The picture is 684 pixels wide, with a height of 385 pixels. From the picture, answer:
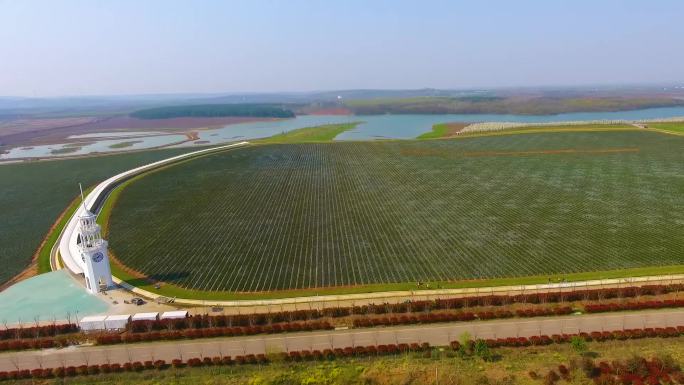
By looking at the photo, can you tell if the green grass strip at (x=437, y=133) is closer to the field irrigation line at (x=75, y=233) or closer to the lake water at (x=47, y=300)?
the field irrigation line at (x=75, y=233)

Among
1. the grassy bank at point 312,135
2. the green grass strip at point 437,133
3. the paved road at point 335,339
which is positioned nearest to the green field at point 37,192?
the paved road at point 335,339

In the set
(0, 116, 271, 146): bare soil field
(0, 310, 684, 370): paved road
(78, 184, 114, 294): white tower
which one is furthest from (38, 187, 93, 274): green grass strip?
(0, 116, 271, 146): bare soil field

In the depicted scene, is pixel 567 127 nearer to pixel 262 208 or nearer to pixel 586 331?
pixel 262 208

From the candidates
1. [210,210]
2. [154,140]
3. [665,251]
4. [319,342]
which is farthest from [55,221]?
[154,140]

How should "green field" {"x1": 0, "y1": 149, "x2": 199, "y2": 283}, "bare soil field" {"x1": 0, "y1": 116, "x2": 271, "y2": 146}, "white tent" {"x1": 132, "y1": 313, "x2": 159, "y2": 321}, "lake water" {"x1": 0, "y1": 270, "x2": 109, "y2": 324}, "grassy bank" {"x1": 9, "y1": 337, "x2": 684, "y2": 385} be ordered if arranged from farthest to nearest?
"bare soil field" {"x1": 0, "y1": 116, "x2": 271, "y2": 146}, "green field" {"x1": 0, "y1": 149, "x2": 199, "y2": 283}, "lake water" {"x1": 0, "y1": 270, "x2": 109, "y2": 324}, "white tent" {"x1": 132, "y1": 313, "x2": 159, "y2": 321}, "grassy bank" {"x1": 9, "y1": 337, "x2": 684, "y2": 385}

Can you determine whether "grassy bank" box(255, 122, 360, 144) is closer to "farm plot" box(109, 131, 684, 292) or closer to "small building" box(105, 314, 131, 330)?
"farm plot" box(109, 131, 684, 292)

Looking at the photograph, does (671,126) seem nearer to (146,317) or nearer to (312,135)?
(312,135)
